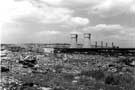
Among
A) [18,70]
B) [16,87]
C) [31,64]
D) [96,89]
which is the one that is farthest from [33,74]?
[96,89]

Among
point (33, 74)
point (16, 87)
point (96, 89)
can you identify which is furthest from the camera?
point (33, 74)

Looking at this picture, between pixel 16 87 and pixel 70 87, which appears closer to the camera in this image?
pixel 16 87

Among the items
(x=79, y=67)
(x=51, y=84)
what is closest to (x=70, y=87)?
(x=51, y=84)

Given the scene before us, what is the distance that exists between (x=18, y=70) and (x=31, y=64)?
178cm

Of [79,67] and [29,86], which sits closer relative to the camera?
[29,86]

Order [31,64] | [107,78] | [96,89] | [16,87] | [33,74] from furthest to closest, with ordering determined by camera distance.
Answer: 1. [31,64]
2. [33,74]
3. [107,78]
4. [96,89]
5. [16,87]

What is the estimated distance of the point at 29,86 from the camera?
909 cm

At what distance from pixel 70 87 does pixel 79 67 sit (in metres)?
5.74

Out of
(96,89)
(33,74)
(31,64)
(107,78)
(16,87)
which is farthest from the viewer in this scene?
(31,64)

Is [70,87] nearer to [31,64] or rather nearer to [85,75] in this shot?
[85,75]

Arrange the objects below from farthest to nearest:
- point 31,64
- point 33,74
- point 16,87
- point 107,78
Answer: point 31,64 → point 33,74 → point 107,78 → point 16,87

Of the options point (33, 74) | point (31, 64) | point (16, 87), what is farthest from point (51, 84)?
point (31, 64)

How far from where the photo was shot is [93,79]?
11.5m

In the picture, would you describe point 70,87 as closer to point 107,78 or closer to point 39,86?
point 39,86
